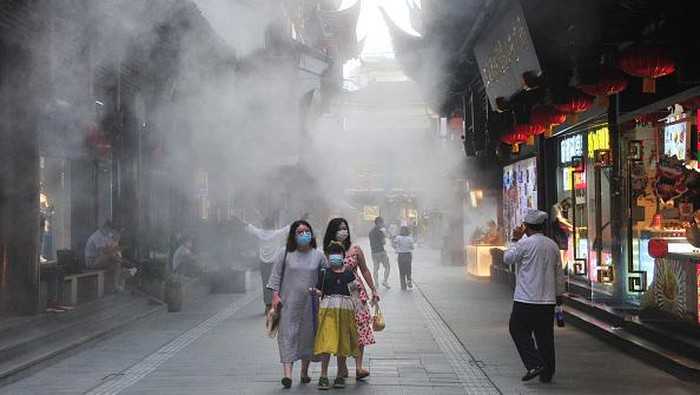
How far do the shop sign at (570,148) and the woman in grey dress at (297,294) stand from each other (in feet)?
20.8

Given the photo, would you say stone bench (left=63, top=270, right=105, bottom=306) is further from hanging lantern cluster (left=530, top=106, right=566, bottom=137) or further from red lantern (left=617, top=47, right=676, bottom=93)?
red lantern (left=617, top=47, right=676, bottom=93)

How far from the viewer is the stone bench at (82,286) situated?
1121 centimetres

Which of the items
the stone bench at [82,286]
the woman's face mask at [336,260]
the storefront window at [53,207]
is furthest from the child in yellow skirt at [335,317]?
the storefront window at [53,207]

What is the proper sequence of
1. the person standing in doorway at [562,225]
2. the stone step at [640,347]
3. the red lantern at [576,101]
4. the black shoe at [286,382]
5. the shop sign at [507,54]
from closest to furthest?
the black shoe at [286,382] → the stone step at [640,347] → the red lantern at [576,101] → the shop sign at [507,54] → the person standing in doorway at [562,225]

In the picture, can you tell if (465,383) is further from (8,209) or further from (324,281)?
(8,209)

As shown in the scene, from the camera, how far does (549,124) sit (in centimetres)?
1241

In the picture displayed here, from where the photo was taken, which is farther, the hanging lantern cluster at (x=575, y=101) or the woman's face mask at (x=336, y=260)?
the hanging lantern cluster at (x=575, y=101)

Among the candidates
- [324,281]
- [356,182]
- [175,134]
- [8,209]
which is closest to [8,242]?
[8,209]

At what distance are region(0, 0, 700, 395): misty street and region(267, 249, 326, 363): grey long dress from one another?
0.01 metres

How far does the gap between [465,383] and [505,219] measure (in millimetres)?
12404

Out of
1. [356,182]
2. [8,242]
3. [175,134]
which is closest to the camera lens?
[8,242]

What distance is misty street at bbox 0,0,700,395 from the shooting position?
7.50 metres

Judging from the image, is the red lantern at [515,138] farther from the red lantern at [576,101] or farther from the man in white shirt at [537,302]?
the man in white shirt at [537,302]

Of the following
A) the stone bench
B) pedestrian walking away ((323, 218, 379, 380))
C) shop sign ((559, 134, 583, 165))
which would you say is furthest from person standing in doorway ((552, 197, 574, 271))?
pedestrian walking away ((323, 218, 379, 380))
